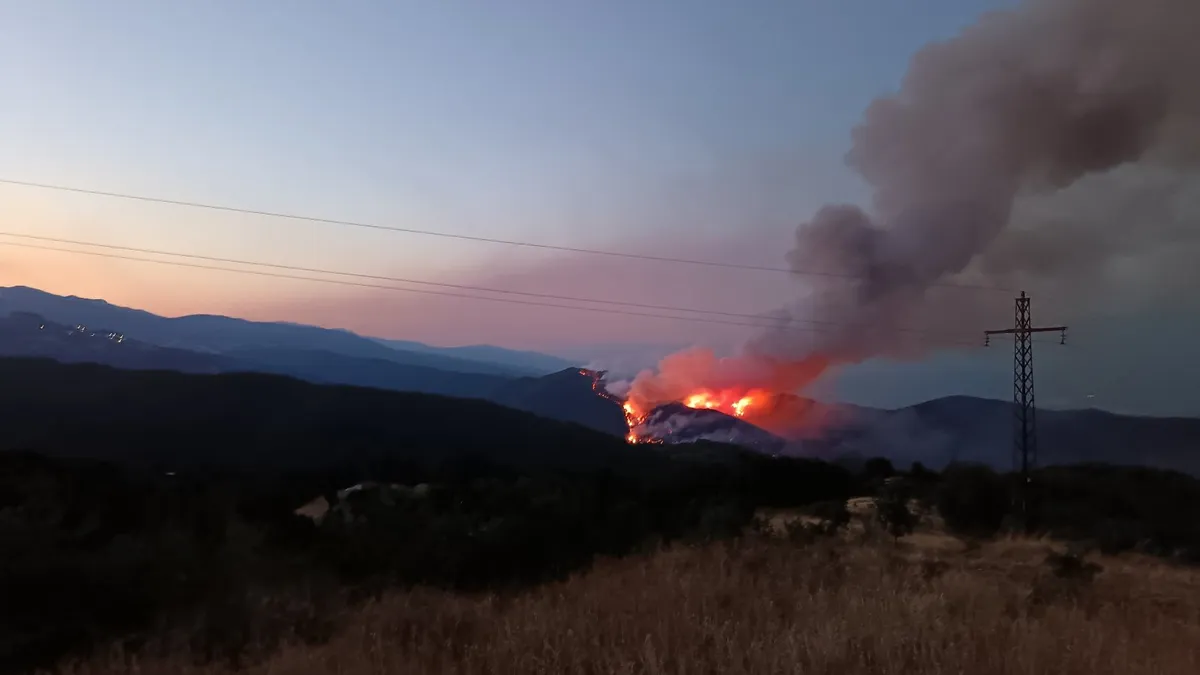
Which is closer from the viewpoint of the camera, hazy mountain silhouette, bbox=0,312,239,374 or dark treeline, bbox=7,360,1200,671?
dark treeline, bbox=7,360,1200,671

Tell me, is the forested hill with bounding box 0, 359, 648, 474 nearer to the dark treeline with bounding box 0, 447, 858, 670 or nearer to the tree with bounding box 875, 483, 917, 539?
the dark treeline with bounding box 0, 447, 858, 670

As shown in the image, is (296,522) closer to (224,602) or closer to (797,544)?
(224,602)

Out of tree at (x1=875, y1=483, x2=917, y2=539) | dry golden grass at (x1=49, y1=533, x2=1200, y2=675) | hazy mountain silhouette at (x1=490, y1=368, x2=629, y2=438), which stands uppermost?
hazy mountain silhouette at (x1=490, y1=368, x2=629, y2=438)

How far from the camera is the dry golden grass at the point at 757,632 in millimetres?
5883

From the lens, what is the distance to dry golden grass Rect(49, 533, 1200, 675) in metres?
5.88

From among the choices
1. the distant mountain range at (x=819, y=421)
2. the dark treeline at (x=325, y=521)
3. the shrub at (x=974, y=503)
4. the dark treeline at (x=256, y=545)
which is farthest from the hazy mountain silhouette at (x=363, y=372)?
the dark treeline at (x=256, y=545)

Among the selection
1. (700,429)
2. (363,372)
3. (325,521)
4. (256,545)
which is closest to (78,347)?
(363,372)

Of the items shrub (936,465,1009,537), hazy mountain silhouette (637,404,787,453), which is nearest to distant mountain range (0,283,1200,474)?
hazy mountain silhouette (637,404,787,453)

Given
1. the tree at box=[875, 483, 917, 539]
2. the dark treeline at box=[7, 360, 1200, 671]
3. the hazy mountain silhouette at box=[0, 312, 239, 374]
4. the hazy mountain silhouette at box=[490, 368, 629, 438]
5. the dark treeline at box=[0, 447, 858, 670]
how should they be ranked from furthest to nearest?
1. the hazy mountain silhouette at box=[490, 368, 629, 438]
2. the hazy mountain silhouette at box=[0, 312, 239, 374]
3. the tree at box=[875, 483, 917, 539]
4. the dark treeline at box=[7, 360, 1200, 671]
5. the dark treeline at box=[0, 447, 858, 670]

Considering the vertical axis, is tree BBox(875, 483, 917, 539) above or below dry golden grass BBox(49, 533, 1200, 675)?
below

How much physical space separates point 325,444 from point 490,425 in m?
17.1

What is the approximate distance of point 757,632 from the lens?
21.4ft

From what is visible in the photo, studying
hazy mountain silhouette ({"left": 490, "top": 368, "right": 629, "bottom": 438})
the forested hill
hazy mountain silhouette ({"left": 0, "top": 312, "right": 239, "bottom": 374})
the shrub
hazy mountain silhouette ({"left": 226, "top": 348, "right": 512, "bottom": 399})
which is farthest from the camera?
hazy mountain silhouette ({"left": 226, "top": 348, "right": 512, "bottom": 399})

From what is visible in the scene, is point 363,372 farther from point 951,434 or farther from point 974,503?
point 974,503
